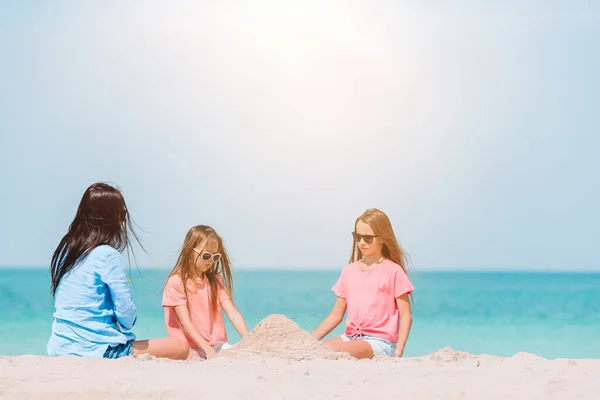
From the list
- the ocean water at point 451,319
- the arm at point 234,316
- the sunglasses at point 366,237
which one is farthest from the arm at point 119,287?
the ocean water at point 451,319

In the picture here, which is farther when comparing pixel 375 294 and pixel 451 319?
pixel 451 319

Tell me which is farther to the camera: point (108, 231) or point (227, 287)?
point (227, 287)

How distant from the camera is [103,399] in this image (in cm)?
336

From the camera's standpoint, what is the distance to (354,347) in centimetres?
506

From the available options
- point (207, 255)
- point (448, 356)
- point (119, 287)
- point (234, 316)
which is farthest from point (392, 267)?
point (119, 287)

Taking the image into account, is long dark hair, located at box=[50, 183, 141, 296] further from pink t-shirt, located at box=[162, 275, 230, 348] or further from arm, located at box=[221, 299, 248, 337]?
arm, located at box=[221, 299, 248, 337]

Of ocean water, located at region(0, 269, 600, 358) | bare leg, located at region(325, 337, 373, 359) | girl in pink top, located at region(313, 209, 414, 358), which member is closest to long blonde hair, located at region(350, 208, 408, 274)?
girl in pink top, located at region(313, 209, 414, 358)

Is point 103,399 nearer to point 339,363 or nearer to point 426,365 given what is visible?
point 339,363

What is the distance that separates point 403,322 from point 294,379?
1988mm

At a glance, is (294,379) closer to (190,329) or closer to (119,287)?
(119,287)

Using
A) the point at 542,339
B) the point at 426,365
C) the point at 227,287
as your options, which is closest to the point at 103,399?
the point at 426,365

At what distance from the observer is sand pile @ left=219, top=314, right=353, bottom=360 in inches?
174

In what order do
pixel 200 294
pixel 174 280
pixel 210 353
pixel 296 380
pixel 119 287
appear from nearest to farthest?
pixel 296 380 → pixel 119 287 → pixel 210 353 → pixel 174 280 → pixel 200 294

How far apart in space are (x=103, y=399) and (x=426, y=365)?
175cm
